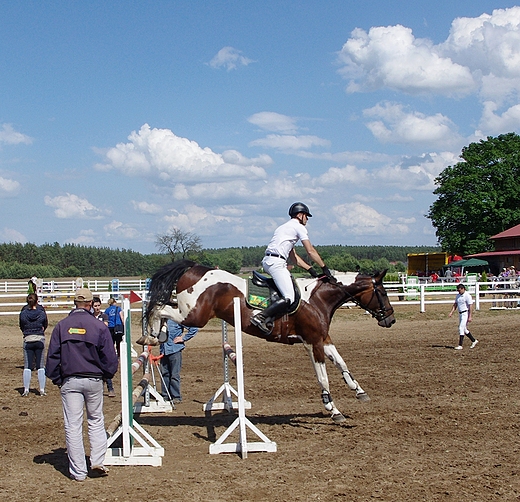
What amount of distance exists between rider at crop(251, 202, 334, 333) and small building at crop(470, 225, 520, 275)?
1938 inches

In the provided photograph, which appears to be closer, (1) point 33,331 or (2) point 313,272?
(2) point 313,272

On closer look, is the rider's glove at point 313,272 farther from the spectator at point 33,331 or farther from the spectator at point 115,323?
the spectator at point 33,331

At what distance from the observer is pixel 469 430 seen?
27.6ft

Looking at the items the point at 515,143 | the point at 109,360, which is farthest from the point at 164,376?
the point at 515,143

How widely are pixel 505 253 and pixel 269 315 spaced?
49.6 metres

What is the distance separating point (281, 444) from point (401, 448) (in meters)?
1.49

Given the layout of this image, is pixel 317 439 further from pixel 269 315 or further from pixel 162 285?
pixel 162 285

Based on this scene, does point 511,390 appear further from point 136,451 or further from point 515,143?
point 515,143

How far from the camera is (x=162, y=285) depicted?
9.04 metres

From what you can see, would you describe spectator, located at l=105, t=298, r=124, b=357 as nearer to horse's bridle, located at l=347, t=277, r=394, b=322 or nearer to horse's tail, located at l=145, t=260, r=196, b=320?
horse's tail, located at l=145, t=260, r=196, b=320

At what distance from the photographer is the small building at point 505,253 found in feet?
178

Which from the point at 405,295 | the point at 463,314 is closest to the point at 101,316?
the point at 463,314

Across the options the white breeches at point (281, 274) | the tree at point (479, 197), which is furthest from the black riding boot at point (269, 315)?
the tree at point (479, 197)

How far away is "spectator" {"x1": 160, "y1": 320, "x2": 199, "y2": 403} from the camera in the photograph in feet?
35.5
